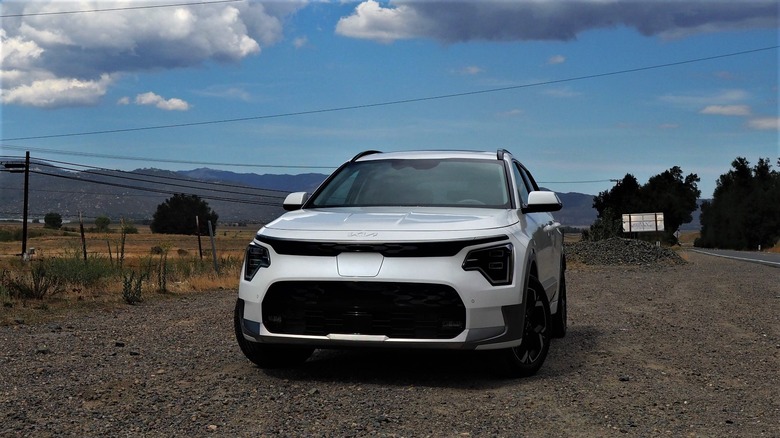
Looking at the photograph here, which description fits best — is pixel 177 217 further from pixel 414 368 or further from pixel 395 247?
pixel 395 247

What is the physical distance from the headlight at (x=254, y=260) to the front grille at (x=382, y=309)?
1.09 ft

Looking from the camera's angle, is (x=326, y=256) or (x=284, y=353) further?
(x=284, y=353)

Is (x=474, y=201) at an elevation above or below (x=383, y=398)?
above

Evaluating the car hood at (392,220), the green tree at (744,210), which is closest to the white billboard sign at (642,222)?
the green tree at (744,210)

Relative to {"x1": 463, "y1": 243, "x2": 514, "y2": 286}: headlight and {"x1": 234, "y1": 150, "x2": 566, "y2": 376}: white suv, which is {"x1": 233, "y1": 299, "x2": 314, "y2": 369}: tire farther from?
{"x1": 463, "y1": 243, "x2": 514, "y2": 286}: headlight

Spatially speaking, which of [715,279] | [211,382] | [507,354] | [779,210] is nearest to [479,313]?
[507,354]

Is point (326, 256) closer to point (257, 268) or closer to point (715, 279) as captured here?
point (257, 268)

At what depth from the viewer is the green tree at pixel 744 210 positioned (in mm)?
126000

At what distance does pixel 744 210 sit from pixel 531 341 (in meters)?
132

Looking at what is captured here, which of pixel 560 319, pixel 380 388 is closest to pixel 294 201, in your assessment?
pixel 380 388

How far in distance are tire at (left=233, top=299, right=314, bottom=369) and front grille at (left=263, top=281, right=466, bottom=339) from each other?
621mm

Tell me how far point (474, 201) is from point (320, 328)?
185cm

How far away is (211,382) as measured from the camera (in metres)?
6.44

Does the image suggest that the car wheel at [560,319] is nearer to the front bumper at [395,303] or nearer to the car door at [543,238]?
the car door at [543,238]
